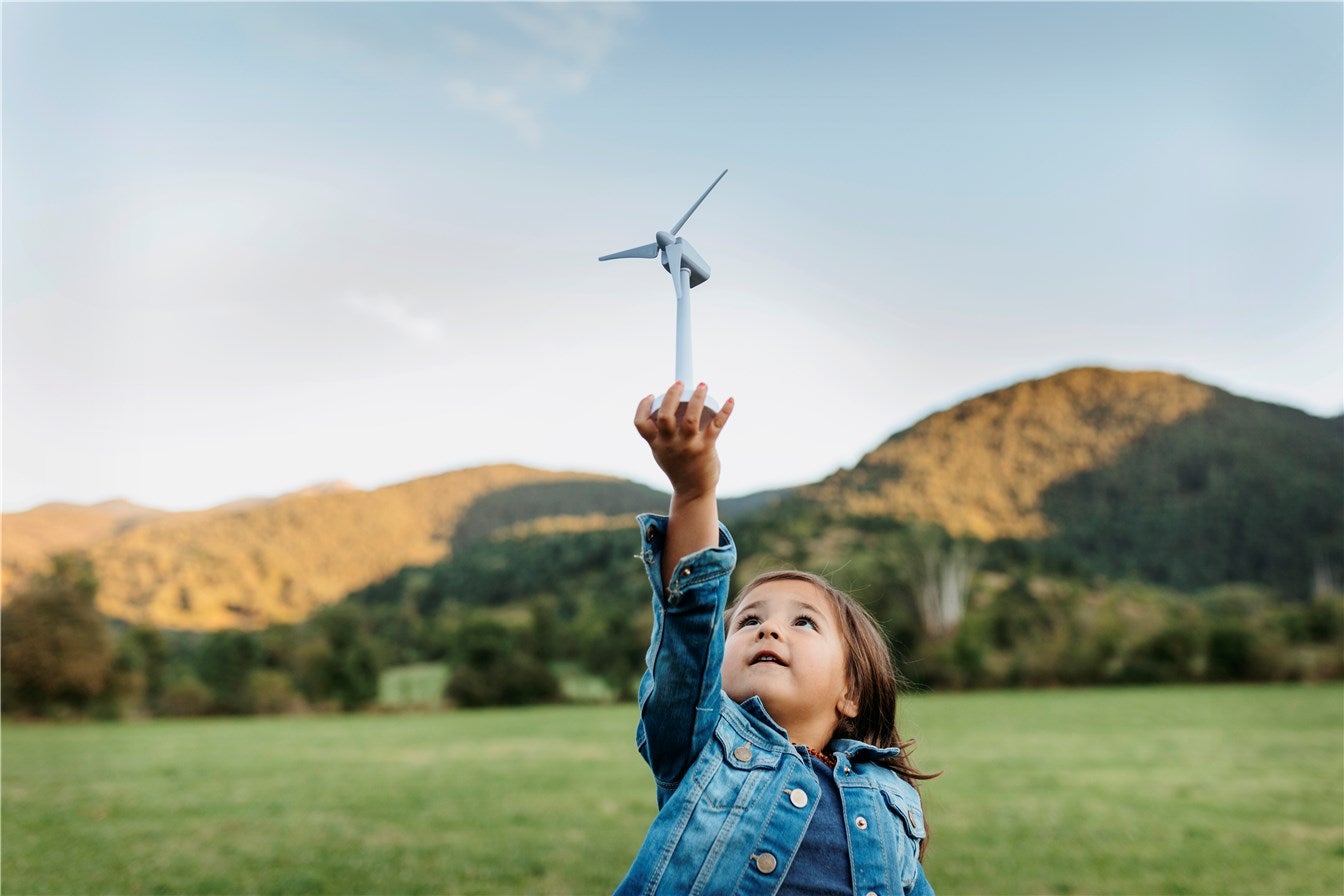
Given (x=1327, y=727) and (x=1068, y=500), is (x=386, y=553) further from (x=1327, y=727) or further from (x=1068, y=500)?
(x=1327, y=727)

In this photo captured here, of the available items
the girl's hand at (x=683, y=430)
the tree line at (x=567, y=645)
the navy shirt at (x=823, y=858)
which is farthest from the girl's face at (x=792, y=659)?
the tree line at (x=567, y=645)

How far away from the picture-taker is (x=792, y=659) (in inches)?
84.0

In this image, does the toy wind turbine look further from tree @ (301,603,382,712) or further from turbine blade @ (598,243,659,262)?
tree @ (301,603,382,712)

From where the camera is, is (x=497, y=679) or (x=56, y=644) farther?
(x=497, y=679)

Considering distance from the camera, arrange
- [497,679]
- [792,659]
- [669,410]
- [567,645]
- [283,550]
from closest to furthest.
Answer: [669,410], [792,659], [497,679], [567,645], [283,550]

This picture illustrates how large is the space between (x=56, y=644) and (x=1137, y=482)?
79423 millimetres

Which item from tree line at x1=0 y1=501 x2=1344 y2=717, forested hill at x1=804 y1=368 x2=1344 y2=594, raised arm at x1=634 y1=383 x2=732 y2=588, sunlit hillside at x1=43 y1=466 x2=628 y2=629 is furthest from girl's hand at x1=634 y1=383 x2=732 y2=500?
forested hill at x1=804 y1=368 x2=1344 y2=594

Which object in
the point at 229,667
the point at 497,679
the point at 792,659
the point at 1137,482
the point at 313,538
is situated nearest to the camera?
the point at 792,659

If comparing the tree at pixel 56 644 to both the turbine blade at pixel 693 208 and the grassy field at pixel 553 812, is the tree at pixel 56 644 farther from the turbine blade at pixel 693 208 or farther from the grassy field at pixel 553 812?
the turbine blade at pixel 693 208

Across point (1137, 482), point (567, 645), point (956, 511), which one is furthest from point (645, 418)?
point (1137, 482)

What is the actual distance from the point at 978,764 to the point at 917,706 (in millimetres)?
14939

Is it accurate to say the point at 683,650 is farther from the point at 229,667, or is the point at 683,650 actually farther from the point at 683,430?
the point at 229,667

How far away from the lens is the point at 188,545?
6569cm

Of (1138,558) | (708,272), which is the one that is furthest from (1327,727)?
(1138,558)
